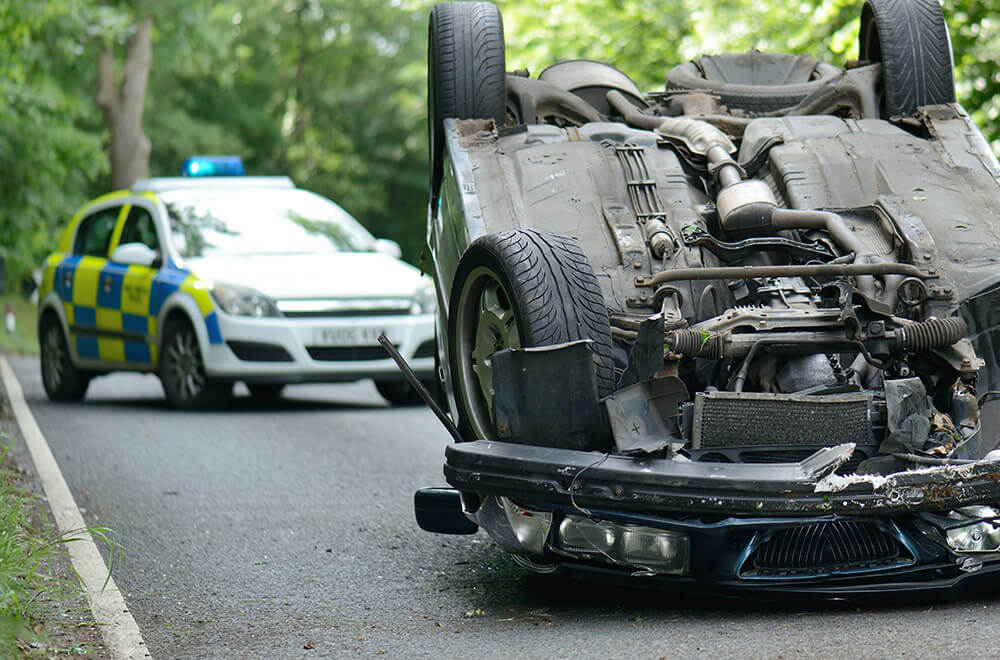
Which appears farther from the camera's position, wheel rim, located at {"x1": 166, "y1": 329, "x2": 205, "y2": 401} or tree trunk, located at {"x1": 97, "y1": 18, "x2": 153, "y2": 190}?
tree trunk, located at {"x1": 97, "y1": 18, "x2": 153, "y2": 190}

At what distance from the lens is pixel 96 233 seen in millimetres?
12375

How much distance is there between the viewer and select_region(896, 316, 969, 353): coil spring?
492 centimetres

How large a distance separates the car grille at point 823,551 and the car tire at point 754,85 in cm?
306

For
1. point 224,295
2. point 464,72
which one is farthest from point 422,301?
point 464,72

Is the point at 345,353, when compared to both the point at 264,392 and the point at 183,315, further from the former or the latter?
the point at 264,392

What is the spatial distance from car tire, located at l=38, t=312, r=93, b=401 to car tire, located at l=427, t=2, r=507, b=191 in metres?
6.46

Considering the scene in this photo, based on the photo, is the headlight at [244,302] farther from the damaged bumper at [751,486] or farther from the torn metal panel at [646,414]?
the damaged bumper at [751,486]

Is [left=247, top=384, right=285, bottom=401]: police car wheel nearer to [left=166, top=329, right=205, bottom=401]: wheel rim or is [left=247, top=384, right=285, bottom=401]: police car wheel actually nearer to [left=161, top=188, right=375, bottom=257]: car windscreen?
[left=166, top=329, right=205, bottom=401]: wheel rim

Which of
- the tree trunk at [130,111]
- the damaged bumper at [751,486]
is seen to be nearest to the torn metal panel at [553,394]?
the damaged bumper at [751,486]

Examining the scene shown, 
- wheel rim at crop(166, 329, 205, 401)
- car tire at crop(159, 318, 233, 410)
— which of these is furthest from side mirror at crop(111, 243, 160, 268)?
wheel rim at crop(166, 329, 205, 401)

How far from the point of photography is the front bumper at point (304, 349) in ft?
35.0

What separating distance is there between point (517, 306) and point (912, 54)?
2.98m

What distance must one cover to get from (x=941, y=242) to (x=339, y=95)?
38830 millimetres

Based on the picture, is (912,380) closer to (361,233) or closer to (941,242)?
(941,242)
